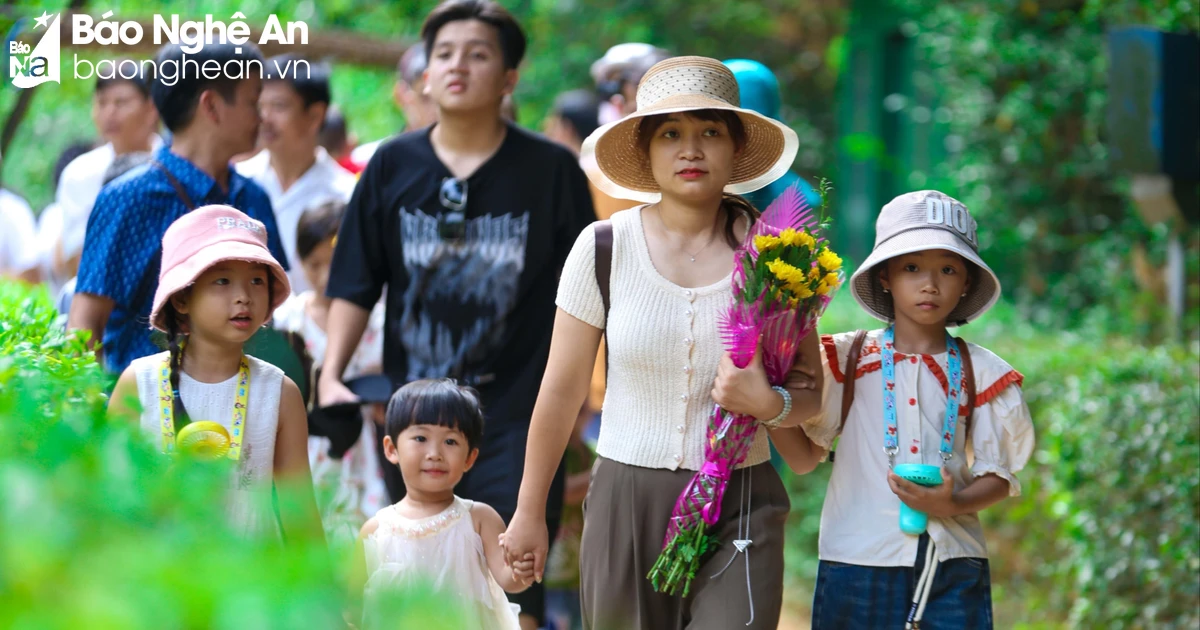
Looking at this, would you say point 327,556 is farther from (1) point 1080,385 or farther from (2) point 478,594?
(1) point 1080,385

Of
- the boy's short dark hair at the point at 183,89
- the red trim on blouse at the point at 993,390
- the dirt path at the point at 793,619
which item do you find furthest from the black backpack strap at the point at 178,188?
the dirt path at the point at 793,619

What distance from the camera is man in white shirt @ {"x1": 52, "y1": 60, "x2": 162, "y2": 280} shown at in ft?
25.4

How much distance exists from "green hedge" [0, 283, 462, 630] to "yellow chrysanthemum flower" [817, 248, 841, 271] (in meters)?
2.21

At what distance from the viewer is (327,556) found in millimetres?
1522

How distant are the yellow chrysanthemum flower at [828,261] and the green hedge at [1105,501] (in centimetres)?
300

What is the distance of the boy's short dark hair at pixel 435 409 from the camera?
169 inches

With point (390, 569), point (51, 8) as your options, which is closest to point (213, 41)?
point (390, 569)

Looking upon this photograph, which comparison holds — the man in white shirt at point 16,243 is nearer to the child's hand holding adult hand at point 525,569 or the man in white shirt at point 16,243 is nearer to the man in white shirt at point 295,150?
the man in white shirt at point 295,150

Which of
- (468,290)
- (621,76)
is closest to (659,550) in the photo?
(468,290)

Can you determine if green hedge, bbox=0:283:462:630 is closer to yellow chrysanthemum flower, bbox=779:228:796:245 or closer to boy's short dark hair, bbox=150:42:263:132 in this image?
yellow chrysanthemum flower, bbox=779:228:796:245

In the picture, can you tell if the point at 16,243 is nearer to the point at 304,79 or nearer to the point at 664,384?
the point at 304,79

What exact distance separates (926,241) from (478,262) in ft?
6.03

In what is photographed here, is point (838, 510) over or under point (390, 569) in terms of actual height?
over

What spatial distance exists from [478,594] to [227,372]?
3.24ft
